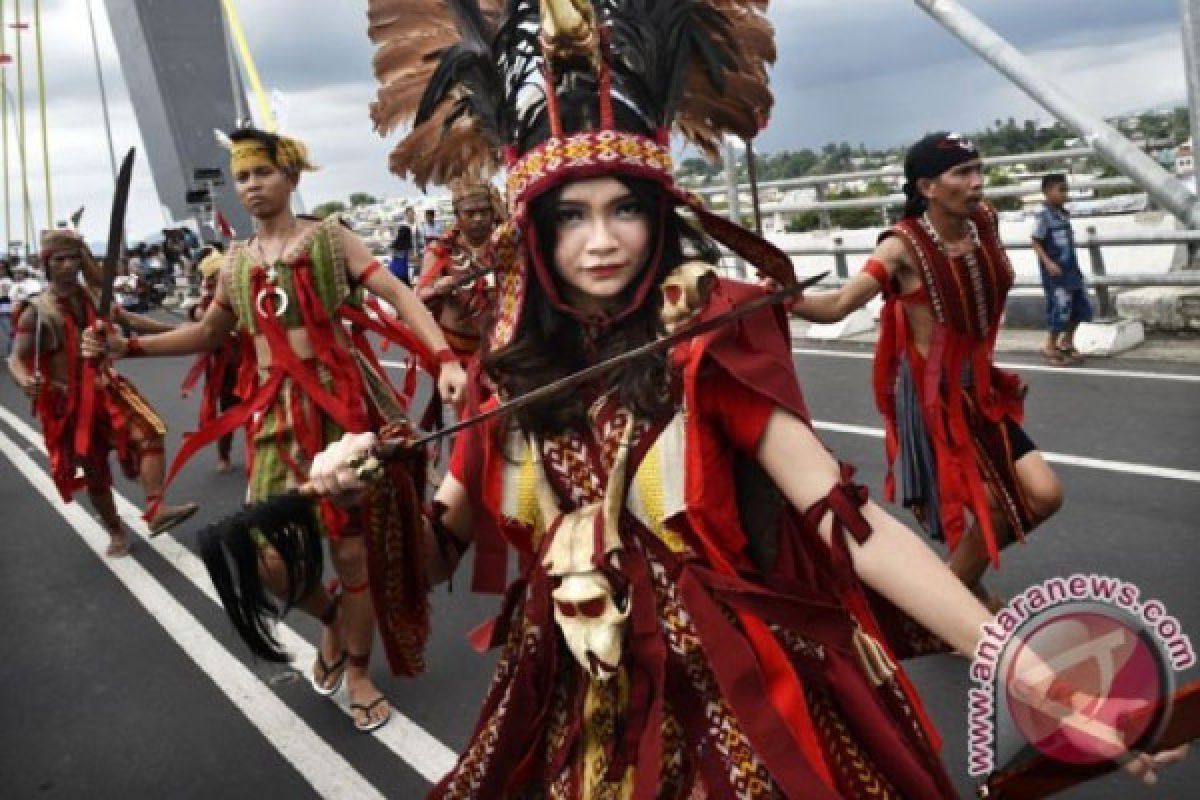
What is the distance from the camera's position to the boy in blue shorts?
30.7ft

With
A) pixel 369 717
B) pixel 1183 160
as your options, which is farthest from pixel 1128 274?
pixel 369 717

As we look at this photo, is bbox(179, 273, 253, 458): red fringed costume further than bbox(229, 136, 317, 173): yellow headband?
Yes

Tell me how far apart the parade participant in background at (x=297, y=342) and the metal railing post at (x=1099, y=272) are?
7.67 m

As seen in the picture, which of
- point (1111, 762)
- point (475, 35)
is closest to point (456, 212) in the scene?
point (475, 35)

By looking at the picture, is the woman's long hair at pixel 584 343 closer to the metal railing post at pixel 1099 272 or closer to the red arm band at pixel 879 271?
the red arm band at pixel 879 271

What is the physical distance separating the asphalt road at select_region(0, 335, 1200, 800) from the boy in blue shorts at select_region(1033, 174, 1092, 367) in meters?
1.08

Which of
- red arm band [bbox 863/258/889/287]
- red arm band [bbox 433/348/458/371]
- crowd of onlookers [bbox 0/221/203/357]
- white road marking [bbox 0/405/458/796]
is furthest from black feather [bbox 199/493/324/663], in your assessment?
crowd of onlookers [bbox 0/221/203/357]

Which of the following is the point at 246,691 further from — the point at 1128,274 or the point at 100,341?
the point at 1128,274

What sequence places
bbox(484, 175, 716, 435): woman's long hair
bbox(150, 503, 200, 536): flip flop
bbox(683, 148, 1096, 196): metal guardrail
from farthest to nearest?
1. bbox(683, 148, 1096, 196): metal guardrail
2. bbox(150, 503, 200, 536): flip flop
3. bbox(484, 175, 716, 435): woman's long hair

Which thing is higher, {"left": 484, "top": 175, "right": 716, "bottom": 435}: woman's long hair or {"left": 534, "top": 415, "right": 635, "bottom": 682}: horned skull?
{"left": 484, "top": 175, "right": 716, "bottom": 435}: woman's long hair

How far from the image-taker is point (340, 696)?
4.60 m

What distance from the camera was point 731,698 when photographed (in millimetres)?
1764

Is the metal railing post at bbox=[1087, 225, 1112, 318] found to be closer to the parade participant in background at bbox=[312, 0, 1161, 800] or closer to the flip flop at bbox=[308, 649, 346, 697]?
the flip flop at bbox=[308, 649, 346, 697]

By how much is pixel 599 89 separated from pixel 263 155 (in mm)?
2582
